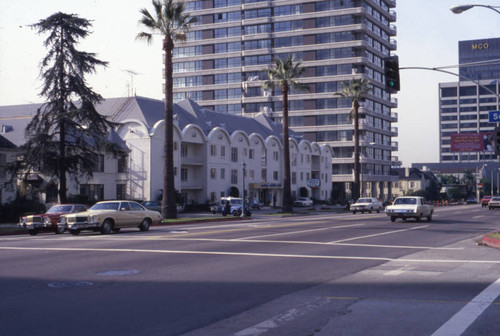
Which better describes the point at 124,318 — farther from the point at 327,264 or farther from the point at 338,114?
the point at 338,114

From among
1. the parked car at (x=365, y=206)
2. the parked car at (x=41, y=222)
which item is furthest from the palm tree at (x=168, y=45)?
the parked car at (x=365, y=206)

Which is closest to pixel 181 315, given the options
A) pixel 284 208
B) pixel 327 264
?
pixel 327 264

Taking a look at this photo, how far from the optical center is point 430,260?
15711 millimetres

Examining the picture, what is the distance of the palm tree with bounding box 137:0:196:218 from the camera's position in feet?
134

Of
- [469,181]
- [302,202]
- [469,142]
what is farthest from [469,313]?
[469,181]

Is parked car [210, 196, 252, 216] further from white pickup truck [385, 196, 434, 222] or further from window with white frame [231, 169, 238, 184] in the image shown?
window with white frame [231, 169, 238, 184]

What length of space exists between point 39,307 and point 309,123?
98.3m

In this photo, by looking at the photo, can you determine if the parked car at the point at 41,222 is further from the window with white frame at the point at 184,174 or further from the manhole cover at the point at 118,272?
the window with white frame at the point at 184,174

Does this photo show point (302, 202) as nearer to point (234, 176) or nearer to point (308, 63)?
point (234, 176)

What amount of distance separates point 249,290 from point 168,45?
33.0 meters

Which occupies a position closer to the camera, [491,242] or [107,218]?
[491,242]

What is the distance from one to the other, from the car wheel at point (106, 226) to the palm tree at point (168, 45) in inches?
565

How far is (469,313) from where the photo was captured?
8.74 m

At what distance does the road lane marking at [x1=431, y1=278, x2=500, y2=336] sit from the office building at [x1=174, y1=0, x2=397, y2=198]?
9125cm
